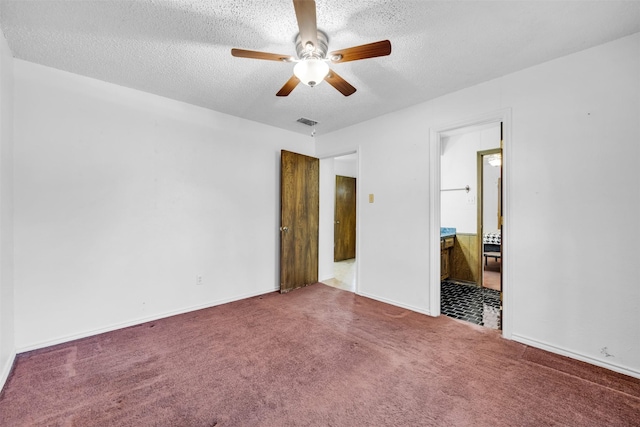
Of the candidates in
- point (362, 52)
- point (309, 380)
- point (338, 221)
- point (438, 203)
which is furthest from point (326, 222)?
point (362, 52)

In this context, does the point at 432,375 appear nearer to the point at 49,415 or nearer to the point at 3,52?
the point at 49,415

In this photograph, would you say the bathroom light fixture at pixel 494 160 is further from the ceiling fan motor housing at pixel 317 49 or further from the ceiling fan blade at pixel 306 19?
the ceiling fan blade at pixel 306 19

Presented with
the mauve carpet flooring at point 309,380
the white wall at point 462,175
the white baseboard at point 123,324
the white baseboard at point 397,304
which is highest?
the white wall at point 462,175

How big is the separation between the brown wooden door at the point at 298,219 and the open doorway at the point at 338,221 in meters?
0.27

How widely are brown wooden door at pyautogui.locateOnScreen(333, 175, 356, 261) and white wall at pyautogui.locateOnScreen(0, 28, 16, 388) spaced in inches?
196

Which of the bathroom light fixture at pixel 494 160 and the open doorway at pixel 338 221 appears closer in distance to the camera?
the open doorway at pixel 338 221

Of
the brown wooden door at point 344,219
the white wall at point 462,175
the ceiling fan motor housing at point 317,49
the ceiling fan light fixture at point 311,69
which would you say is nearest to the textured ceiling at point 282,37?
the ceiling fan motor housing at point 317,49

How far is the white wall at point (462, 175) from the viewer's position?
4.38 m

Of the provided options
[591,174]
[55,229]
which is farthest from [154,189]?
[591,174]

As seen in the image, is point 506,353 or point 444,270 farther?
point 444,270

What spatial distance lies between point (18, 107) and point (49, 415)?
2.44m

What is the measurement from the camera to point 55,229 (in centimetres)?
246

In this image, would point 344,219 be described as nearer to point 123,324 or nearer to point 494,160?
point 494,160

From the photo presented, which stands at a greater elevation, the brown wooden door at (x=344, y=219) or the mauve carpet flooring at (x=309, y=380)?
the brown wooden door at (x=344, y=219)
